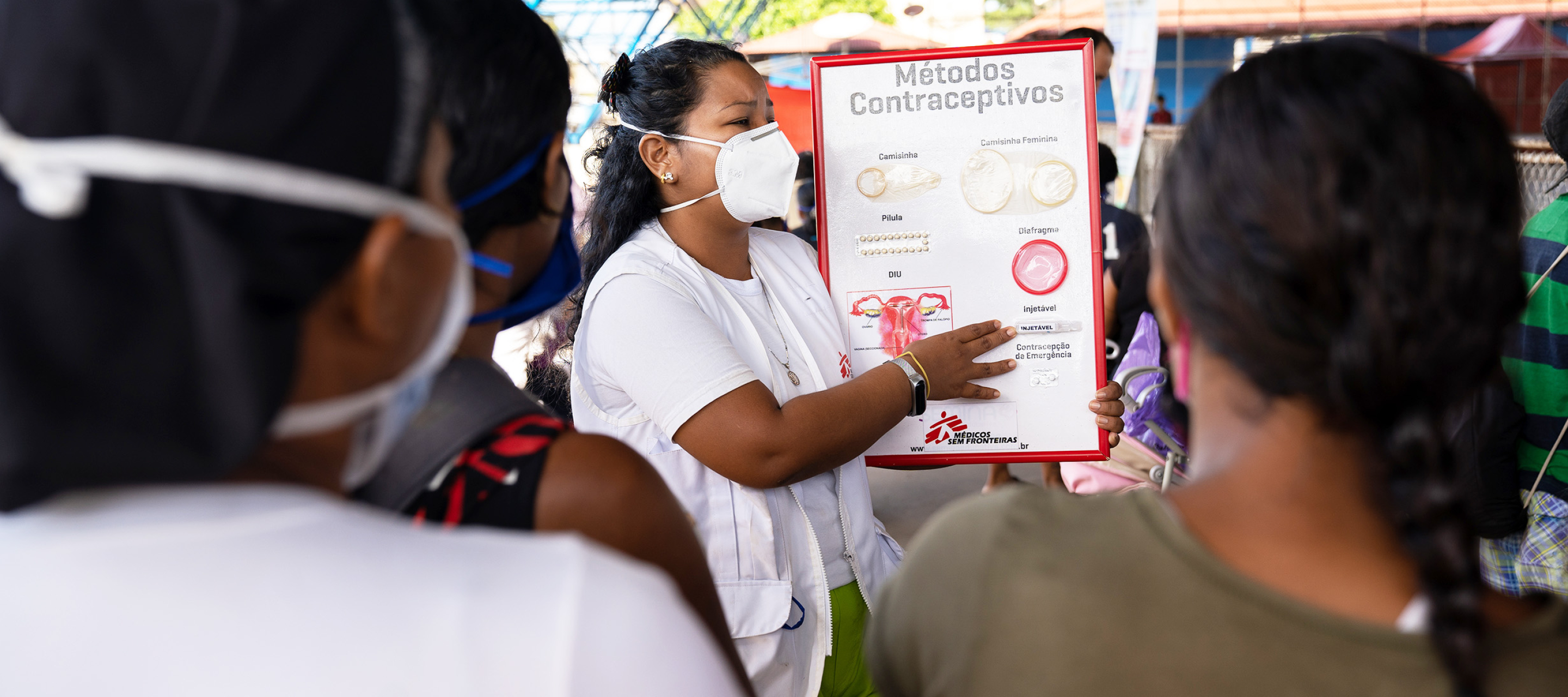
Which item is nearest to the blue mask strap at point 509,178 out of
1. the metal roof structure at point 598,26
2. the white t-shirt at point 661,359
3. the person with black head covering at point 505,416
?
the person with black head covering at point 505,416

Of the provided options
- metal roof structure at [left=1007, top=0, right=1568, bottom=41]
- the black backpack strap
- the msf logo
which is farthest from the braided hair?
metal roof structure at [left=1007, top=0, right=1568, bottom=41]

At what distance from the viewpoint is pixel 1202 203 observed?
0.85 meters

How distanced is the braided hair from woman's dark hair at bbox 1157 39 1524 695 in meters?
1.47

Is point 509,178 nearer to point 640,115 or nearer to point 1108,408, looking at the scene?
point 640,115

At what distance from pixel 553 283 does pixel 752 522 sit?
2.31 feet

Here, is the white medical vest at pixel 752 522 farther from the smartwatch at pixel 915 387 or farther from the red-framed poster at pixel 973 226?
the red-framed poster at pixel 973 226

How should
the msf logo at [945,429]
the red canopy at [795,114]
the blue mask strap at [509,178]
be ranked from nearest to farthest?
the blue mask strap at [509,178] → the msf logo at [945,429] → the red canopy at [795,114]

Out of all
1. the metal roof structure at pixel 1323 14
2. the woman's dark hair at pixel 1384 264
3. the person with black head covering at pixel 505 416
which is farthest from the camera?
the metal roof structure at pixel 1323 14

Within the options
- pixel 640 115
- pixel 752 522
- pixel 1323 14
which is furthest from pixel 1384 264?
pixel 1323 14

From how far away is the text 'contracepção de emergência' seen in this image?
225cm

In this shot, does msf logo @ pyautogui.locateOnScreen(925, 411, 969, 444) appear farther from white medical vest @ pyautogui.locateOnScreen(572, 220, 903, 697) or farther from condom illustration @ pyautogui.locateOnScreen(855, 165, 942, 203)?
condom illustration @ pyautogui.locateOnScreen(855, 165, 942, 203)

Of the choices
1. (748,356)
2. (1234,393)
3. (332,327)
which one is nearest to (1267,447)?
(1234,393)

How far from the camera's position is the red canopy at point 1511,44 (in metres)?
18.2

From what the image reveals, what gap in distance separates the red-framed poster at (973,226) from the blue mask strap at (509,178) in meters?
1.13
